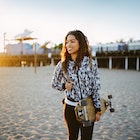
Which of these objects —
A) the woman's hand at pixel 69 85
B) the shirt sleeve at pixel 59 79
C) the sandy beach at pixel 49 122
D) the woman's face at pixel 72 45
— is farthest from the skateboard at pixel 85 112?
the sandy beach at pixel 49 122

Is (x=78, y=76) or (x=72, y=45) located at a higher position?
(x=72, y=45)

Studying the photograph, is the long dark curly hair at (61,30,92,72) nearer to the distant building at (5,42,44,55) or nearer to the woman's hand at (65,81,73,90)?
the woman's hand at (65,81,73,90)

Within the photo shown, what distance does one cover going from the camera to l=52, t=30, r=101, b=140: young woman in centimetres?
262

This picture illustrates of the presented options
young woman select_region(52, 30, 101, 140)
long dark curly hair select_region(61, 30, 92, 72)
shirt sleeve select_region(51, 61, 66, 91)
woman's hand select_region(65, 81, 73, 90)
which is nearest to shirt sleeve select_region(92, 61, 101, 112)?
young woman select_region(52, 30, 101, 140)

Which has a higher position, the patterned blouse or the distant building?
the distant building

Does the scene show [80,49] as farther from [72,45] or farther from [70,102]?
[70,102]

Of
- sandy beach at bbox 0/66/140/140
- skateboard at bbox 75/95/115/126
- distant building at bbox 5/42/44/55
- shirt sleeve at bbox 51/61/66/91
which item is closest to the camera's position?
skateboard at bbox 75/95/115/126

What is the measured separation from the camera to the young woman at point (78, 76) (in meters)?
2.62

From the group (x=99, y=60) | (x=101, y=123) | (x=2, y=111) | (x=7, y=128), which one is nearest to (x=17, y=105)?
(x=2, y=111)

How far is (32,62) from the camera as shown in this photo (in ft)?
191

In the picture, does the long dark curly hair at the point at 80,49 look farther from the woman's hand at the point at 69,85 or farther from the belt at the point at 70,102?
the belt at the point at 70,102

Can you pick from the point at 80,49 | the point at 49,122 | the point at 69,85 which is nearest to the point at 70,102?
the point at 69,85

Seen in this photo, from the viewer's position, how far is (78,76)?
8.60 ft

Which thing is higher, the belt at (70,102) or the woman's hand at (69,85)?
the woman's hand at (69,85)
